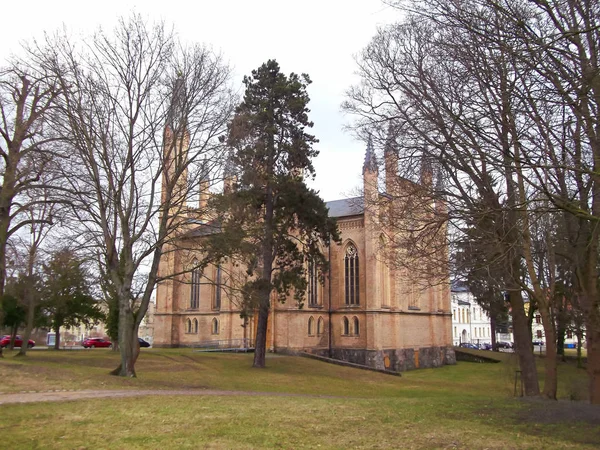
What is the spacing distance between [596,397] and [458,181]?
5.87m

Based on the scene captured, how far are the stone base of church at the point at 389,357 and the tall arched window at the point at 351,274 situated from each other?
3797mm

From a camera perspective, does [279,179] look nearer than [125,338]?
No

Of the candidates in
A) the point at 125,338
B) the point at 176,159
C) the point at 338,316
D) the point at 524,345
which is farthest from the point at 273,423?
the point at 338,316

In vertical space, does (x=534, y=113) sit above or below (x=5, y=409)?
above

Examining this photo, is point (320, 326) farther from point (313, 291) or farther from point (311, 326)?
point (313, 291)

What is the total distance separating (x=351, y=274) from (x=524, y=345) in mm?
25285

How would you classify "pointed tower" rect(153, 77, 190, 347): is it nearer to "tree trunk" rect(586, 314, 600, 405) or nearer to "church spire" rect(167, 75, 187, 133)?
"church spire" rect(167, 75, 187, 133)

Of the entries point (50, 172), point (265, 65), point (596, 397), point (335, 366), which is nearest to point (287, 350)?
point (335, 366)

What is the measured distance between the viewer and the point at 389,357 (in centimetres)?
3875

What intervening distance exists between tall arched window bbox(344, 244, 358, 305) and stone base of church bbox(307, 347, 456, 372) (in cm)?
380

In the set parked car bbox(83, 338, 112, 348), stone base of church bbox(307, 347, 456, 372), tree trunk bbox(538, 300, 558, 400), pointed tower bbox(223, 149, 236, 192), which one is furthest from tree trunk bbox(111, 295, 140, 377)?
parked car bbox(83, 338, 112, 348)

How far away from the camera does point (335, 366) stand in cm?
3266

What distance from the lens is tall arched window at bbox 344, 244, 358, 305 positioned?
132 feet

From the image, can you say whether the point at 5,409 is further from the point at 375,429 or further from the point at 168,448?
the point at 375,429
